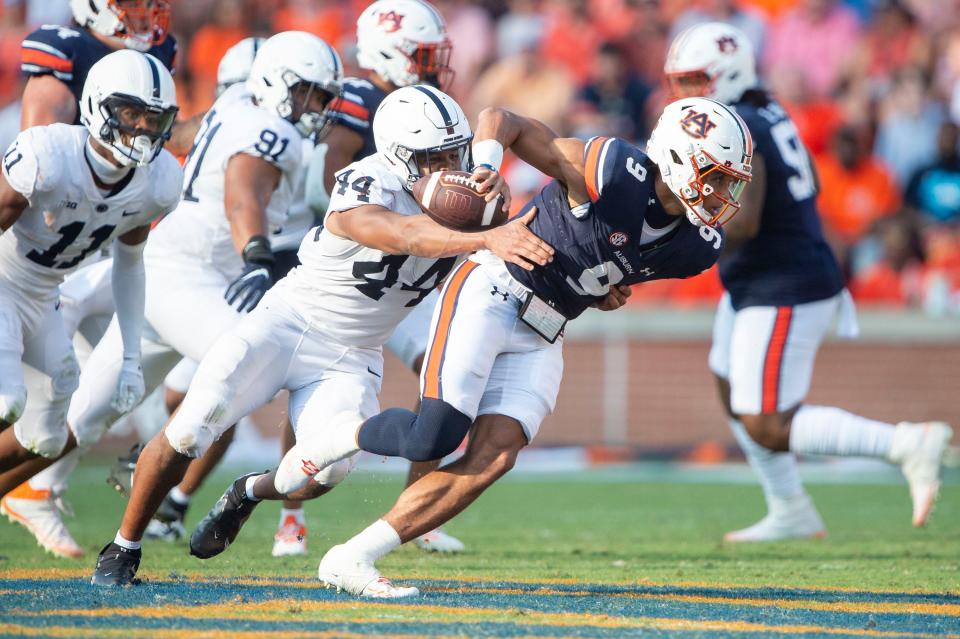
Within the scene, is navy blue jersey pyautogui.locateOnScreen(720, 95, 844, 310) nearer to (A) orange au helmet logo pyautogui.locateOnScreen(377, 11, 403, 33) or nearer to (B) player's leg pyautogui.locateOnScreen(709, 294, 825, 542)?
(B) player's leg pyautogui.locateOnScreen(709, 294, 825, 542)

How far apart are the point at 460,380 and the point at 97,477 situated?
5.99 metres

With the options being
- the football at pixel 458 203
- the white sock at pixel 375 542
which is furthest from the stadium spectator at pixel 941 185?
the white sock at pixel 375 542

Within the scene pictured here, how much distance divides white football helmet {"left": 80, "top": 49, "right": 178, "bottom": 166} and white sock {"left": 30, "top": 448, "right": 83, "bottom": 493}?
5.49ft

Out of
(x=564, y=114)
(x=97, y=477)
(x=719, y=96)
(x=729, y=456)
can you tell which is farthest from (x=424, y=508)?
(x=564, y=114)

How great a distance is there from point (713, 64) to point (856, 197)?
552 centimetres

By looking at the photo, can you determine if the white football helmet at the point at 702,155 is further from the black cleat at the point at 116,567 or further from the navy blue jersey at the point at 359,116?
the black cleat at the point at 116,567

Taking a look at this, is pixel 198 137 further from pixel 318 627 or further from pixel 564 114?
pixel 564 114

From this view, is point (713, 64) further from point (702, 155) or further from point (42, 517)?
point (42, 517)

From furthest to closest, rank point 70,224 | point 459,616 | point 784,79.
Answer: point 784,79 → point 70,224 → point 459,616

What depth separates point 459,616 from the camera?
157 inches

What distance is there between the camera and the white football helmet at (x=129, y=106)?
497 cm

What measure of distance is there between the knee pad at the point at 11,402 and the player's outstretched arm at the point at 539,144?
6.30 ft

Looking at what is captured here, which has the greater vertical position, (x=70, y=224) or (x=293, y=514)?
(x=70, y=224)

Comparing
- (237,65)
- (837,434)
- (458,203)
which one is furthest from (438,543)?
(237,65)
